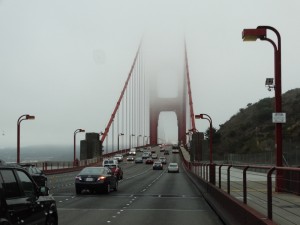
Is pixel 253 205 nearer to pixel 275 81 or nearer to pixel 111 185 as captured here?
pixel 275 81

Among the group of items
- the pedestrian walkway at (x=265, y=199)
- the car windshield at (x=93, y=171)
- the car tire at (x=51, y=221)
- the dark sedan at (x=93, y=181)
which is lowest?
the dark sedan at (x=93, y=181)

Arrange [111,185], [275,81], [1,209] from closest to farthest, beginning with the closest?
[1,209]
[275,81]
[111,185]

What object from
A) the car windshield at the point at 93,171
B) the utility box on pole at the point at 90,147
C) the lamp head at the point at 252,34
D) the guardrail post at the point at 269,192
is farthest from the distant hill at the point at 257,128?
the guardrail post at the point at 269,192

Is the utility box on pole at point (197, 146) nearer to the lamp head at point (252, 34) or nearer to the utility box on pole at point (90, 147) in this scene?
the utility box on pole at point (90, 147)

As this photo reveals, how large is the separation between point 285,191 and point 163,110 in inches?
6054

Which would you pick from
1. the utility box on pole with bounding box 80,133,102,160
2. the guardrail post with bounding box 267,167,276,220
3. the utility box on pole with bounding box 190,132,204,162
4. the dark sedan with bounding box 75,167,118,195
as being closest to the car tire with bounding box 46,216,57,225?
the guardrail post with bounding box 267,167,276,220

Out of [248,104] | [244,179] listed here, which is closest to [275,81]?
[244,179]

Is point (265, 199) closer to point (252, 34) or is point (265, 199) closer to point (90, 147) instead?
point (252, 34)

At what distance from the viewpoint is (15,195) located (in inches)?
295

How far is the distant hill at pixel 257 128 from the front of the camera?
9310 centimetres

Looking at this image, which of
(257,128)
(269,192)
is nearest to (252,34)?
(269,192)

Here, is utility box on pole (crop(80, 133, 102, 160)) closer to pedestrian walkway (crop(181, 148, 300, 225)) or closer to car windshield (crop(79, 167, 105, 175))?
car windshield (crop(79, 167, 105, 175))

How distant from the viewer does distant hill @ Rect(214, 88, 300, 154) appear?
93.1 m

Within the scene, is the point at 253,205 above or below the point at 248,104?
below
